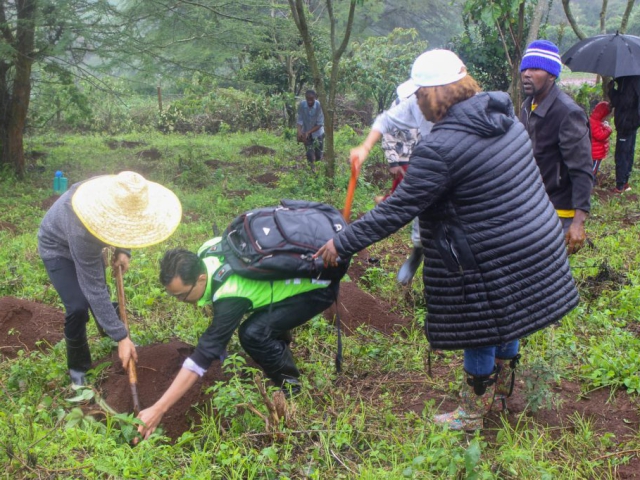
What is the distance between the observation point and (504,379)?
303cm

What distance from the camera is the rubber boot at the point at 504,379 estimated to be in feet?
9.74

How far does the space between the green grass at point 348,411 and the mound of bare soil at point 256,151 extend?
6.15 meters

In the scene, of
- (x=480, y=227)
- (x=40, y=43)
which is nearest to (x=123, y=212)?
(x=480, y=227)

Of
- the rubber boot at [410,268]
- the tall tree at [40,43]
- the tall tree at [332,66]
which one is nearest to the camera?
the rubber boot at [410,268]

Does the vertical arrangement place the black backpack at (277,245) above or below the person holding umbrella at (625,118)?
above

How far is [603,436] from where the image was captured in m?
2.84

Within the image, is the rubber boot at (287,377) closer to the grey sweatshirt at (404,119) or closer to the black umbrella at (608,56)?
the grey sweatshirt at (404,119)

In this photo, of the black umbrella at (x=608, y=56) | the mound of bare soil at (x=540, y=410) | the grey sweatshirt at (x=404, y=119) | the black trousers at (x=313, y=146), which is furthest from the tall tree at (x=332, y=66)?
the mound of bare soil at (x=540, y=410)

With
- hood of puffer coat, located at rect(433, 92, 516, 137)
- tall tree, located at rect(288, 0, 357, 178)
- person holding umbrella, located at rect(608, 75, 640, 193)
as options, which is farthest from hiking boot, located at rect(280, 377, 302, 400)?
person holding umbrella, located at rect(608, 75, 640, 193)

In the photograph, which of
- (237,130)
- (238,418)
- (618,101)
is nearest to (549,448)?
(238,418)

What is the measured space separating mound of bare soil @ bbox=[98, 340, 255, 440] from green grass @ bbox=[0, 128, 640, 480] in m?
0.10

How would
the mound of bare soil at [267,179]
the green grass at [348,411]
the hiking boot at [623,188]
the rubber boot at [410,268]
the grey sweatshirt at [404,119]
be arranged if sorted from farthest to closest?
1. the mound of bare soil at [267,179]
2. the hiking boot at [623,188]
3. the rubber boot at [410,268]
4. the grey sweatshirt at [404,119]
5. the green grass at [348,411]

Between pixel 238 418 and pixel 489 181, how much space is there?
1.71 meters

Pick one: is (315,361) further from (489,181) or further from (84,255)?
(489,181)
